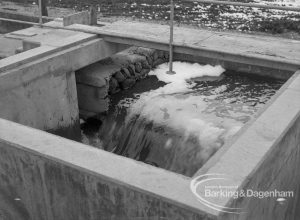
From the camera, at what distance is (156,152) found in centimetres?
674

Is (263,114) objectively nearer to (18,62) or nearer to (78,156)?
(78,156)

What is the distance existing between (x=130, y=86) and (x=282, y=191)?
4155mm

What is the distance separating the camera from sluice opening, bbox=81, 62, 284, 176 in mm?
6449

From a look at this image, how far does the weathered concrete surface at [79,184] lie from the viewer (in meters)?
3.28

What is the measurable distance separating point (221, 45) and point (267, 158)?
3.68 metres

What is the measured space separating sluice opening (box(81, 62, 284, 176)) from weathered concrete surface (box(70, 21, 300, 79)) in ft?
1.41

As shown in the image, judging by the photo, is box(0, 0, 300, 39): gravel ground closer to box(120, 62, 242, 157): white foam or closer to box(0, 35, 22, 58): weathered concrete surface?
box(120, 62, 242, 157): white foam

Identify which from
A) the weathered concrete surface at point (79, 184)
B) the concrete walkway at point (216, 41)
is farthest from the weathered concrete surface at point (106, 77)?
the weathered concrete surface at point (79, 184)

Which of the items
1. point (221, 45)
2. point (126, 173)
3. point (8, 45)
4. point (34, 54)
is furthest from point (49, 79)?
point (126, 173)

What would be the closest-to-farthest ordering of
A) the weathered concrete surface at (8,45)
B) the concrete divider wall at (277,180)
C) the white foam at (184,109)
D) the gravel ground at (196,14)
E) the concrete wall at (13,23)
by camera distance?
the concrete divider wall at (277,180)
the white foam at (184,109)
the weathered concrete surface at (8,45)
the gravel ground at (196,14)
the concrete wall at (13,23)

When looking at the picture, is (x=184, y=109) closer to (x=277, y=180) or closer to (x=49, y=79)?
(x=49, y=79)

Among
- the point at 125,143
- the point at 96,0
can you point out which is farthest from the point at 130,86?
the point at 96,0

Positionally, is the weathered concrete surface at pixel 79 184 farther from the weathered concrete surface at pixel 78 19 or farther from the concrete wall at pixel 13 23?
the concrete wall at pixel 13 23

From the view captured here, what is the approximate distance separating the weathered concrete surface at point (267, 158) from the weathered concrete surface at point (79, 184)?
0.38 meters
